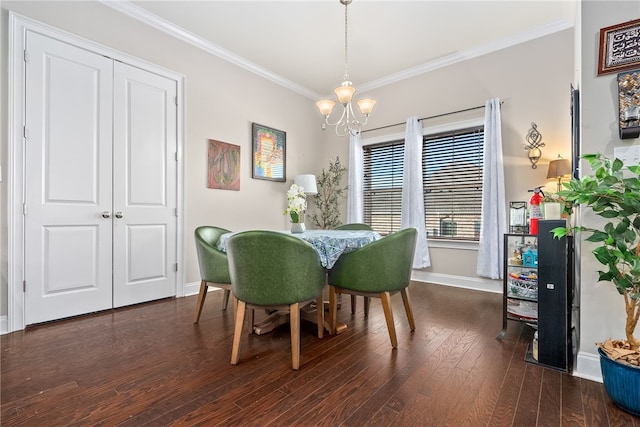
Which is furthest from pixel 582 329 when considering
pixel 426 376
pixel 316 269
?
pixel 316 269

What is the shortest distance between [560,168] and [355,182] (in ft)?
8.64

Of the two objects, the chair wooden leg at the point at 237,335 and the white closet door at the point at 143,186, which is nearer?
the chair wooden leg at the point at 237,335

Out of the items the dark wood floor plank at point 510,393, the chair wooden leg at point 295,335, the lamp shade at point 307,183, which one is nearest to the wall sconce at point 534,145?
the dark wood floor plank at point 510,393

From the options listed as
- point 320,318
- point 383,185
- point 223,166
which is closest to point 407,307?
point 320,318

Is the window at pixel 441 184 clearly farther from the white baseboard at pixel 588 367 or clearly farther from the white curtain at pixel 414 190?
the white baseboard at pixel 588 367

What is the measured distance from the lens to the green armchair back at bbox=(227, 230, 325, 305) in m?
1.79

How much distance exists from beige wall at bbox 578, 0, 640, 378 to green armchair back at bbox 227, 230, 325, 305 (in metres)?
1.63

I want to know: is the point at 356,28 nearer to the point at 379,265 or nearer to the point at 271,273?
the point at 379,265

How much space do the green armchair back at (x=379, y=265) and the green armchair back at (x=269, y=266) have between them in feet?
1.43

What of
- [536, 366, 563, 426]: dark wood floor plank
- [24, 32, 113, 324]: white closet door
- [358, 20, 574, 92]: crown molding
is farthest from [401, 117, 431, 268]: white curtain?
[24, 32, 113, 324]: white closet door

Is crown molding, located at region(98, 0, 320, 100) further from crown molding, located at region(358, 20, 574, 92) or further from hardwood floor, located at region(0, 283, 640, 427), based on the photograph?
hardwood floor, located at region(0, 283, 640, 427)

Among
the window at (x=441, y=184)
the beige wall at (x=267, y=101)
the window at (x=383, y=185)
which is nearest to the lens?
the beige wall at (x=267, y=101)

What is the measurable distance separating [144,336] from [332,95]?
4542mm

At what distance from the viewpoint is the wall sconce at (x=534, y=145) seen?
3395mm
